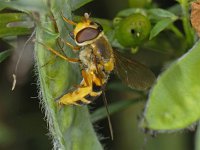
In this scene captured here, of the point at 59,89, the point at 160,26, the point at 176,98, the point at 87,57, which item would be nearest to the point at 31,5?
the point at 59,89

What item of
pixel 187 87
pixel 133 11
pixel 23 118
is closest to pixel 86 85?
pixel 133 11

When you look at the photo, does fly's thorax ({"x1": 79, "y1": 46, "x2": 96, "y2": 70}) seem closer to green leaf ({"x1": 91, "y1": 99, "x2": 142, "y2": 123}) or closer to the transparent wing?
the transparent wing

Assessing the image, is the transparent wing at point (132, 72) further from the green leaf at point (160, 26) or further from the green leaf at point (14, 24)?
the green leaf at point (14, 24)

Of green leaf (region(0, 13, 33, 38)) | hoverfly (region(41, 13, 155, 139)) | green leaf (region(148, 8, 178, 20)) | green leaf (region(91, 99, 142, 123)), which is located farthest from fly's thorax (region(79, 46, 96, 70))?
green leaf (region(91, 99, 142, 123))

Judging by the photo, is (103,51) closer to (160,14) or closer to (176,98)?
(160,14)

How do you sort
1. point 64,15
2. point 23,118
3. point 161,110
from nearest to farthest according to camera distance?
point 161,110 < point 64,15 < point 23,118

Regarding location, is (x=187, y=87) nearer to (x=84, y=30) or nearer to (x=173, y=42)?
(x=84, y=30)
